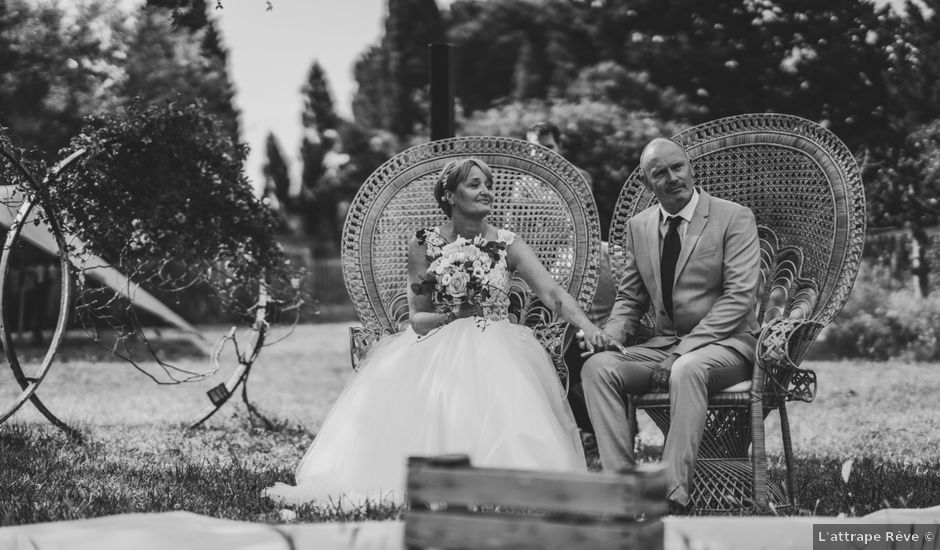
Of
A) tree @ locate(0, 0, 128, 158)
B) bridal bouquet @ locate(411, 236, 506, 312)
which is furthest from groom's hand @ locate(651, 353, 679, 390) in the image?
tree @ locate(0, 0, 128, 158)

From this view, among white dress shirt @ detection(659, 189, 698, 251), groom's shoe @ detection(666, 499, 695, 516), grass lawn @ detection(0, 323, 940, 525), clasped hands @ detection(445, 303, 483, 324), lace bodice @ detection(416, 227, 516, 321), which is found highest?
white dress shirt @ detection(659, 189, 698, 251)

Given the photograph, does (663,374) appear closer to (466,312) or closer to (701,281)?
(701,281)

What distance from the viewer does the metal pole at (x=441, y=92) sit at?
6.26 m

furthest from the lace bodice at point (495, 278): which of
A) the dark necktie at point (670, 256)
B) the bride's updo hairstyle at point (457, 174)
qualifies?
the dark necktie at point (670, 256)

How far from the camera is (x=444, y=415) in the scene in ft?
13.8

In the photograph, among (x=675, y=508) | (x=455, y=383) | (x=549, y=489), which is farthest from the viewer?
(x=455, y=383)

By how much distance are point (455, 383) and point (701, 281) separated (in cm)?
116

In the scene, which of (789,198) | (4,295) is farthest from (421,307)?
(4,295)

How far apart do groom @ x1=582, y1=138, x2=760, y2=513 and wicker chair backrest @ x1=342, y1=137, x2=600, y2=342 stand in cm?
54

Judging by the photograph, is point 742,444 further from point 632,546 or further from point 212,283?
point 212,283

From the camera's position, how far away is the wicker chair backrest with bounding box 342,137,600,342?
5.18 m

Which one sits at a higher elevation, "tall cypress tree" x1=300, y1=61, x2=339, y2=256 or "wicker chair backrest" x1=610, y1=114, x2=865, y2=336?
"tall cypress tree" x1=300, y1=61, x2=339, y2=256

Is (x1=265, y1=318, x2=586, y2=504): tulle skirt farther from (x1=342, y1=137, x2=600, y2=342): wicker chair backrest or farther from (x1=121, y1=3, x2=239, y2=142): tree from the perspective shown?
(x1=121, y1=3, x2=239, y2=142): tree

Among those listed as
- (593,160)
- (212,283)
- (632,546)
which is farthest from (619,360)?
(593,160)
